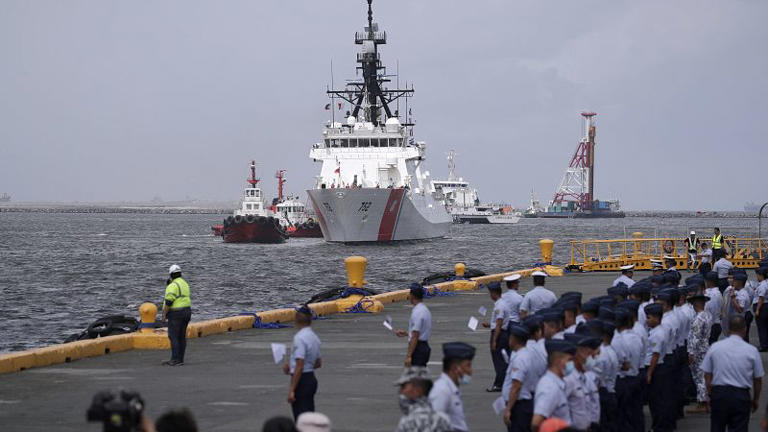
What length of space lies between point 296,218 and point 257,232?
16086mm

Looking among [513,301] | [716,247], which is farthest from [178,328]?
[716,247]

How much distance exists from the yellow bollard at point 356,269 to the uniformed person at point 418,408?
17130 millimetres

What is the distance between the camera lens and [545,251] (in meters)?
35.2

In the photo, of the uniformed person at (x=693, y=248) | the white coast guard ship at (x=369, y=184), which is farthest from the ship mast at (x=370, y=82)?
the uniformed person at (x=693, y=248)

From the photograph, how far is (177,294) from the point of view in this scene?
15.0 m

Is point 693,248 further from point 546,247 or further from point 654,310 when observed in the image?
point 654,310

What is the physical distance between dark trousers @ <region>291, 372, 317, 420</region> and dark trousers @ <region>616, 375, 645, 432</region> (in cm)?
293

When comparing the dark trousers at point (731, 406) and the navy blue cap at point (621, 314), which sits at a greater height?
the navy blue cap at point (621, 314)

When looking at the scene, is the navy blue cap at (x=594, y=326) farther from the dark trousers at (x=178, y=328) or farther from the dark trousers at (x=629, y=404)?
the dark trousers at (x=178, y=328)

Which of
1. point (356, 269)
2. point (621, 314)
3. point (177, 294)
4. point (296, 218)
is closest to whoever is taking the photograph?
point (621, 314)

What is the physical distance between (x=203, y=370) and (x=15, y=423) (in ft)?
13.2

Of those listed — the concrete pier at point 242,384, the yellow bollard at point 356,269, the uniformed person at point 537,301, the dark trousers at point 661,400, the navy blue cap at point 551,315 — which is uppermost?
the navy blue cap at point 551,315

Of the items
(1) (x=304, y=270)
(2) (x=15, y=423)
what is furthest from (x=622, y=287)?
(1) (x=304, y=270)

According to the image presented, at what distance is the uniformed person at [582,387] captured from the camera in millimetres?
7930
